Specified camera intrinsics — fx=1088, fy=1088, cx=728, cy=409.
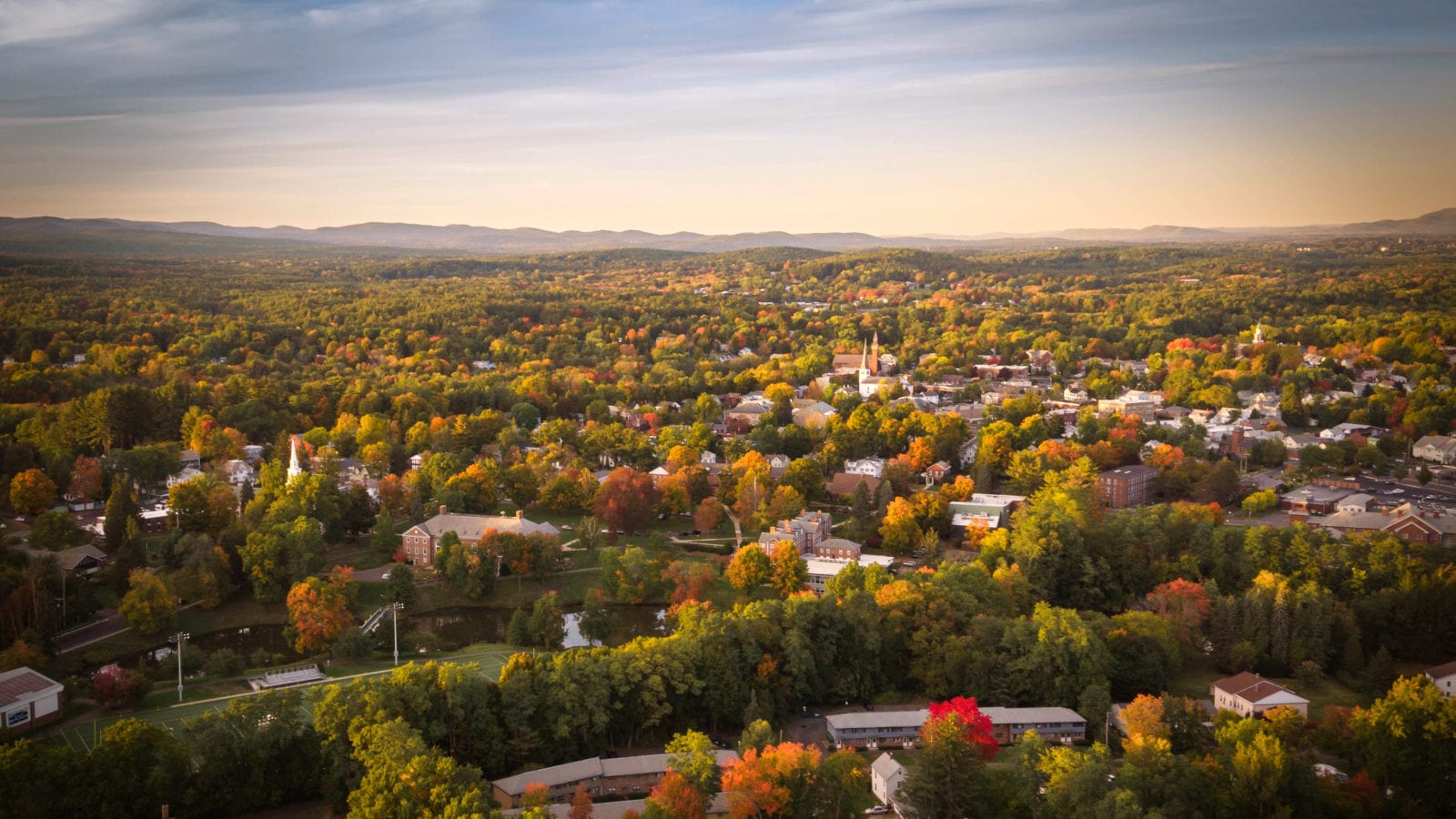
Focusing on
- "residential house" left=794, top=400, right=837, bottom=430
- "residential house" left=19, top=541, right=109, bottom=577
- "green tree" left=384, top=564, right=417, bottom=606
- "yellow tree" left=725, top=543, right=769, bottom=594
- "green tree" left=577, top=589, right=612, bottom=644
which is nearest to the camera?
"green tree" left=577, top=589, right=612, bottom=644

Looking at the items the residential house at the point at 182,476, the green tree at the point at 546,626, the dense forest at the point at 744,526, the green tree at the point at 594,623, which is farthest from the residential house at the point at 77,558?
the green tree at the point at 594,623

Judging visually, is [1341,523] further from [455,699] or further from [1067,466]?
[455,699]

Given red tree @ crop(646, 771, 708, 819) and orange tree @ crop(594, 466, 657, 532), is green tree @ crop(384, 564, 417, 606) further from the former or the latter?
red tree @ crop(646, 771, 708, 819)

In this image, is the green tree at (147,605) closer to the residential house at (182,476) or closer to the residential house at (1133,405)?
the residential house at (182,476)

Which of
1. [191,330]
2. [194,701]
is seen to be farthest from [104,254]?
[194,701]

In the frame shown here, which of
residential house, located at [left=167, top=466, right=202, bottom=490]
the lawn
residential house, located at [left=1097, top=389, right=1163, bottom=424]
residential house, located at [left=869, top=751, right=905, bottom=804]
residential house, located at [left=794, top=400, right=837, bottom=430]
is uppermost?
residential house, located at [left=1097, top=389, right=1163, bottom=424]

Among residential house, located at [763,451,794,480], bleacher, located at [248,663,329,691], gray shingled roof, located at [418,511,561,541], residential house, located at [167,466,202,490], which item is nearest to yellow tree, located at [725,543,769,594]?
gray shingled roof, located at [418,511,561,541]

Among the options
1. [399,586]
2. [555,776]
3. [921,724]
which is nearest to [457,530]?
[399,586]
